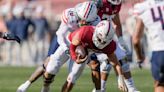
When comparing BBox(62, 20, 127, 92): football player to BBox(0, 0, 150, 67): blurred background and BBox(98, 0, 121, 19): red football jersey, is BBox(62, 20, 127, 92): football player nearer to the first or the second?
BBox(98, 0, 121, 19): red football jersey

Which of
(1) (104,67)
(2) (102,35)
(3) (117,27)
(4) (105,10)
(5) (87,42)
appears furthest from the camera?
(3) (117,27)

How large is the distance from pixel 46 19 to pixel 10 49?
1.39 metres

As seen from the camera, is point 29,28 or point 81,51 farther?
point 29,28

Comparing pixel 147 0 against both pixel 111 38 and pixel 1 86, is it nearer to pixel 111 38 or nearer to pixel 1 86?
pixel 111 38

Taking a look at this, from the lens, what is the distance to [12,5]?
77.3 feet

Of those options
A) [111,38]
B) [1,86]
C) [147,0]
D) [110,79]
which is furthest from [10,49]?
[147,0]

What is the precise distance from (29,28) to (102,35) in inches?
528

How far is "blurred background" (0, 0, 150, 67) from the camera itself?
902 inches

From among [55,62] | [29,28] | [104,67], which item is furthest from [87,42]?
[29,28]

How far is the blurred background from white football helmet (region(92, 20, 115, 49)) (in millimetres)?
11986

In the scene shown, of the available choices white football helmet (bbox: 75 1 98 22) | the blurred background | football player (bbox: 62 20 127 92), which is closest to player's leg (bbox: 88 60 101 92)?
white football helmet (bbox: 75 1 98 22)

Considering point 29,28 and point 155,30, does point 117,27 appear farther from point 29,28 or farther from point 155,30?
point 29,28

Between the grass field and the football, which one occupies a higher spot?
the football

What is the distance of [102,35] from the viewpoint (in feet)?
33.6
